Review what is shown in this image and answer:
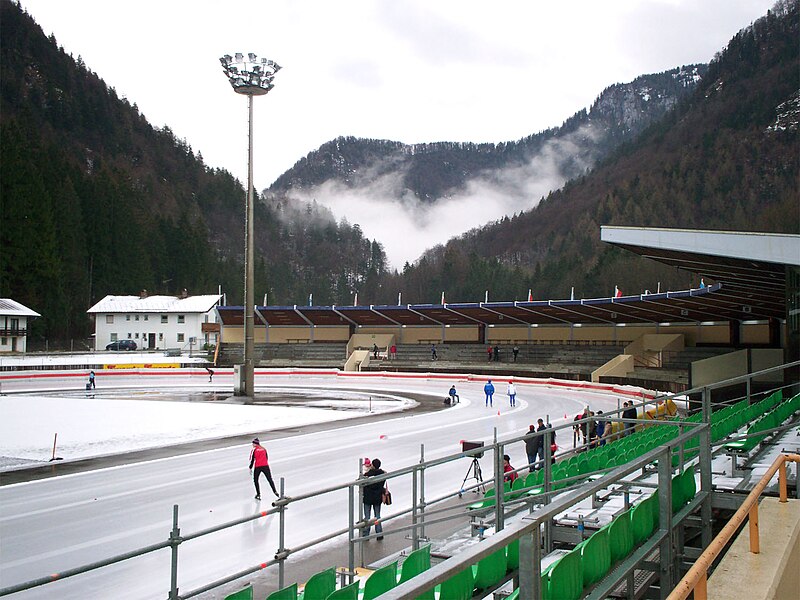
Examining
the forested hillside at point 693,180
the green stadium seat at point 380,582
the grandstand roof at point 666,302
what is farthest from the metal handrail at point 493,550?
the forested hillside at point 693,180

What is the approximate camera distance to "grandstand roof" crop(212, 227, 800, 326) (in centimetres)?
1606

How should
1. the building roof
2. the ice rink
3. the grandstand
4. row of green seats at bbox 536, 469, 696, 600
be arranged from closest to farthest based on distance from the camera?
row of green seats at bbox 536, 469, 696, 600, the grandstand, the ice rink, the building roof

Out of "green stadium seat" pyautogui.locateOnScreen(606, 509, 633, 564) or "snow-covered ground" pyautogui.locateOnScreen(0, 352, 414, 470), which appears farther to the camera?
"snow-covered ground" pyautogui.locateOnScreen(0, 352, 414, 470)

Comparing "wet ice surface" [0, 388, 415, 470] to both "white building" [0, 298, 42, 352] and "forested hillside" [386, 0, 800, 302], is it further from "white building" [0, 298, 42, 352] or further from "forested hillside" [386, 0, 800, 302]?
"forested hillside" [386, 0, 800, 302]

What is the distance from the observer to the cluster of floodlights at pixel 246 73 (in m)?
37.3

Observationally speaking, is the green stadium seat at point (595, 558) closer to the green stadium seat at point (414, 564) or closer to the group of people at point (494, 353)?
the green stadium seat at point (414, 564)

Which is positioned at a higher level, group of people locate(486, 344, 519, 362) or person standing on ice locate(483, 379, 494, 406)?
group of people locate(486, 344, 519, 362)

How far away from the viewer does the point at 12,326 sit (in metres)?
72.1

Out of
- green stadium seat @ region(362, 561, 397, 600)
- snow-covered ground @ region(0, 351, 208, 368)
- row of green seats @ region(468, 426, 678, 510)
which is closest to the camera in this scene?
green stadium seat @ region(362, 561, 397, 600)

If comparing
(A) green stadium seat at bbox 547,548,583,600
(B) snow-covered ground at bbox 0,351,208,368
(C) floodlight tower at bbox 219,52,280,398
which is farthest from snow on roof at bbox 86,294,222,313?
(A) green stadium seat at bbox 547,548,583,600

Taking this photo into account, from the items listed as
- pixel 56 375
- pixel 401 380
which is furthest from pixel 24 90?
pixel 401 380

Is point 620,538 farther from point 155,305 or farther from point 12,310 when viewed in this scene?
point 155,305

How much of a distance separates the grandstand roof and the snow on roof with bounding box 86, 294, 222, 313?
36.0 feet

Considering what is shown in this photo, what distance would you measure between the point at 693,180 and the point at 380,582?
15499cm
